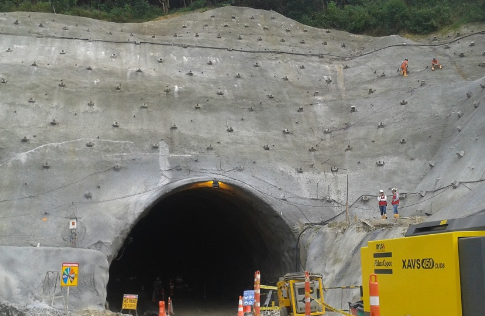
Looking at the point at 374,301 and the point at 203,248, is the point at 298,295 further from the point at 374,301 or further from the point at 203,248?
the point at 203,248

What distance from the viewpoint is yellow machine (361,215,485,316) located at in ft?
19.3

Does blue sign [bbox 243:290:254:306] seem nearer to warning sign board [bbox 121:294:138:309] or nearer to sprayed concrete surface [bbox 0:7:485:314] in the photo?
sprayed concrete surface [bbox 0:7:485:314]

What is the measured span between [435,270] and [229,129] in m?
16.9

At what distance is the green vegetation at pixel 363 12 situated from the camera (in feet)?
106

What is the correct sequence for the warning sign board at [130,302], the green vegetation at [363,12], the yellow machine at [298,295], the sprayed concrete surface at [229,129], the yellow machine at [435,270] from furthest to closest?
1. the green vegetation at [363,12]
2. the sprayed concrete surface at [229,129]
3. the warning sign board at [130,302]
4. the yellow machine at [298,295]
5. the yellow machine at [435,270]

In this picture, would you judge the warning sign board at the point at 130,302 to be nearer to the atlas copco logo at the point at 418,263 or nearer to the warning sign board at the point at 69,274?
the warning sign board at the point at 69,274

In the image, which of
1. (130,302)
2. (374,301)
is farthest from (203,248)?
(374,301)

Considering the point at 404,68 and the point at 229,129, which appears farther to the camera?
the point at 404,68

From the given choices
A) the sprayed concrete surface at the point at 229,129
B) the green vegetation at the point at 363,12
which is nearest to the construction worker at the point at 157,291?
the sprayed concrete surface at the point at 229,129

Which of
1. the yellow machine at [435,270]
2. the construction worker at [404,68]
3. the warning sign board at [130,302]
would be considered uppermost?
the construction worker at [404,68]

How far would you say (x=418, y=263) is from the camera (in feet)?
22.2

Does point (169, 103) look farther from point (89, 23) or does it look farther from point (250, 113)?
point (89, 23)

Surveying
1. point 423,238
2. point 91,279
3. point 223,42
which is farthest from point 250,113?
point 423,238

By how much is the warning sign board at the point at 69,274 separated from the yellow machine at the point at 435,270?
9732 millimetres
